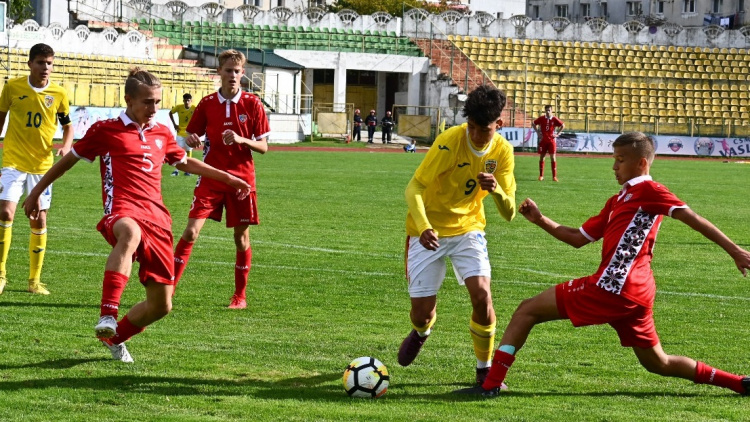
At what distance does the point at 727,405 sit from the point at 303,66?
141 ft

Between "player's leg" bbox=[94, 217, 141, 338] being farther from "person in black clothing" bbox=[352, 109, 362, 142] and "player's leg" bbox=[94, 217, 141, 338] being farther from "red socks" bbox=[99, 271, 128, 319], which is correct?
"person in black clothing" bbox=[352, 109, 362, 142]

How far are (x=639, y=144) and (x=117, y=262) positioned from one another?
10.5ft

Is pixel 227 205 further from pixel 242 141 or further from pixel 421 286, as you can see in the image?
pixel 421 286

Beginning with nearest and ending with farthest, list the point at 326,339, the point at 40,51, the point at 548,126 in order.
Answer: the point at 326,339, the point at 40,51, the point at 548,126

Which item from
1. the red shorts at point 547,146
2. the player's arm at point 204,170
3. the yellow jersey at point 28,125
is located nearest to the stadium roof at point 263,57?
the red shorts at point 547,146

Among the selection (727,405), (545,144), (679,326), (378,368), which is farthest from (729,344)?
(545,144)

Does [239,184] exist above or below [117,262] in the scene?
above

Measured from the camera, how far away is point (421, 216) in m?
6.28

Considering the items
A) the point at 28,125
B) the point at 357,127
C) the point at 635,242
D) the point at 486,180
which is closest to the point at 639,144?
the point at 635,242

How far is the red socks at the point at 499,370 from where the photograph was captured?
609cm

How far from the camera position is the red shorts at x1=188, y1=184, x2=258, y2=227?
8.92 meters

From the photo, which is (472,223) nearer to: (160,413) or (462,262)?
(462,262)

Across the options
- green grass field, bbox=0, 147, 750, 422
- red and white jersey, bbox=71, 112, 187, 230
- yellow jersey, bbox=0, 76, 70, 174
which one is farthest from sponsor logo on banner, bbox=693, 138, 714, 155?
red and white jersey, bbox=71, 112, 187, 230

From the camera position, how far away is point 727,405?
607cm
